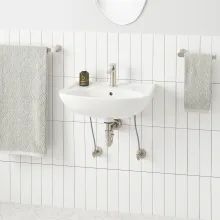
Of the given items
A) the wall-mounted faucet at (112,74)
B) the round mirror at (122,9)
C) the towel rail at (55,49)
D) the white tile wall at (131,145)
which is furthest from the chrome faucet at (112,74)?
the towel rail at (55,49)

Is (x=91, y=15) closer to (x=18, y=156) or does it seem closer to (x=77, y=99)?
(x=77, y=99)

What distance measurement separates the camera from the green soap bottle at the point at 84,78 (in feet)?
11.7

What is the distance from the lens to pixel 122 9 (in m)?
3.53

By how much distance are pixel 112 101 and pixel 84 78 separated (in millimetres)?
442

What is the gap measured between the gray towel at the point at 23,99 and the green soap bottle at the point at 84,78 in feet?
0.83

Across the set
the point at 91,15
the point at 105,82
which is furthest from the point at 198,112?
the point at 91,15

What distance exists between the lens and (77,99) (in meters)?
3.24

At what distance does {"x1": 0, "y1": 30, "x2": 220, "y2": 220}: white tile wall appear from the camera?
352cm

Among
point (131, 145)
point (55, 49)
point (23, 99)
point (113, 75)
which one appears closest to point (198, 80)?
point (113, 75)

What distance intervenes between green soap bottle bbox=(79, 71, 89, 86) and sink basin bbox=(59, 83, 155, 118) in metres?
0.08

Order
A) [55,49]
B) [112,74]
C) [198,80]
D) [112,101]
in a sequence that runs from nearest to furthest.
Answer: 1. [112,101]
2. [198,80]
3. [112,74]
4. [55,49]

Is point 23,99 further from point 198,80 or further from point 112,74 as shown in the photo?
point 198,80

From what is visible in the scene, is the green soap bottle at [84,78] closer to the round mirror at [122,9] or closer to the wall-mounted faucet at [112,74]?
the wall-mounted faucet at [112,74]

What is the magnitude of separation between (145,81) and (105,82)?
26 centimetres
